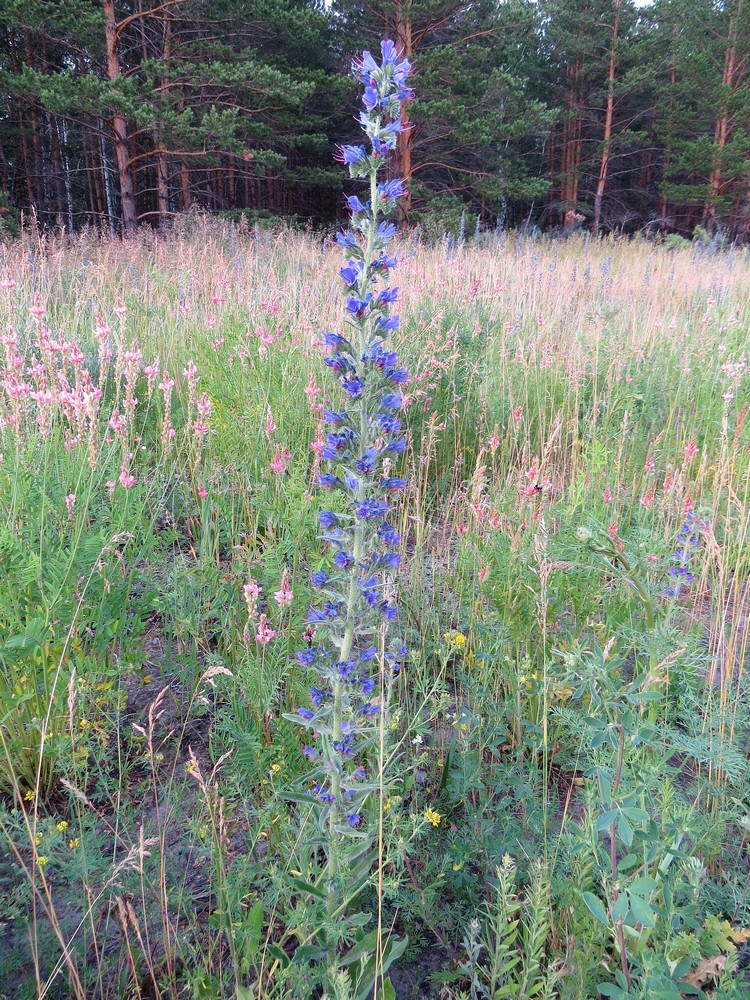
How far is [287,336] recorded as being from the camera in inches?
159

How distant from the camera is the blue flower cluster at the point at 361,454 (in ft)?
4.18

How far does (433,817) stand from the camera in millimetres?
1604

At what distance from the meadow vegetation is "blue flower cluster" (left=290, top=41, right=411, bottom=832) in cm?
16

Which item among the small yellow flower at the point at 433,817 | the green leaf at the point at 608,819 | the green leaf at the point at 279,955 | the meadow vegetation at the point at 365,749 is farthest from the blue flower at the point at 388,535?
the green leaf at the point at 279,955

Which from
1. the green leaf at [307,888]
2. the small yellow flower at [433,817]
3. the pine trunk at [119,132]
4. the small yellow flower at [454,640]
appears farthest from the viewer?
the pine trunk at [119,132]

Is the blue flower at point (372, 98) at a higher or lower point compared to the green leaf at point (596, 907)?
higher

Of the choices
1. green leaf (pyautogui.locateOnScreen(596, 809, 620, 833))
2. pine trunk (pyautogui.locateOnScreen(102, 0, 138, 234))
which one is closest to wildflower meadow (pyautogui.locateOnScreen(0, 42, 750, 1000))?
green leaf (pyautogui.locateOnScreen(596, 809, 620, 833))

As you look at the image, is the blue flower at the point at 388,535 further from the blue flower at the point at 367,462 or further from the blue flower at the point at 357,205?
the blue flower at the point at 357,205

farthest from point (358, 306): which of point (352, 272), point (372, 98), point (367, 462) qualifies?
point (372, 98)

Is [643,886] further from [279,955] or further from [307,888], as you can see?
[279,955]

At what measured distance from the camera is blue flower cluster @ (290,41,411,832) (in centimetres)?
128

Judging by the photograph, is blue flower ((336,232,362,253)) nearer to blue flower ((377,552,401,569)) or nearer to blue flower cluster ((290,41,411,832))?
blue flower cluster ((290,41,411,832))

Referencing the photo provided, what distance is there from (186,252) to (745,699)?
8332mm

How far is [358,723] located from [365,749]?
0.44m
